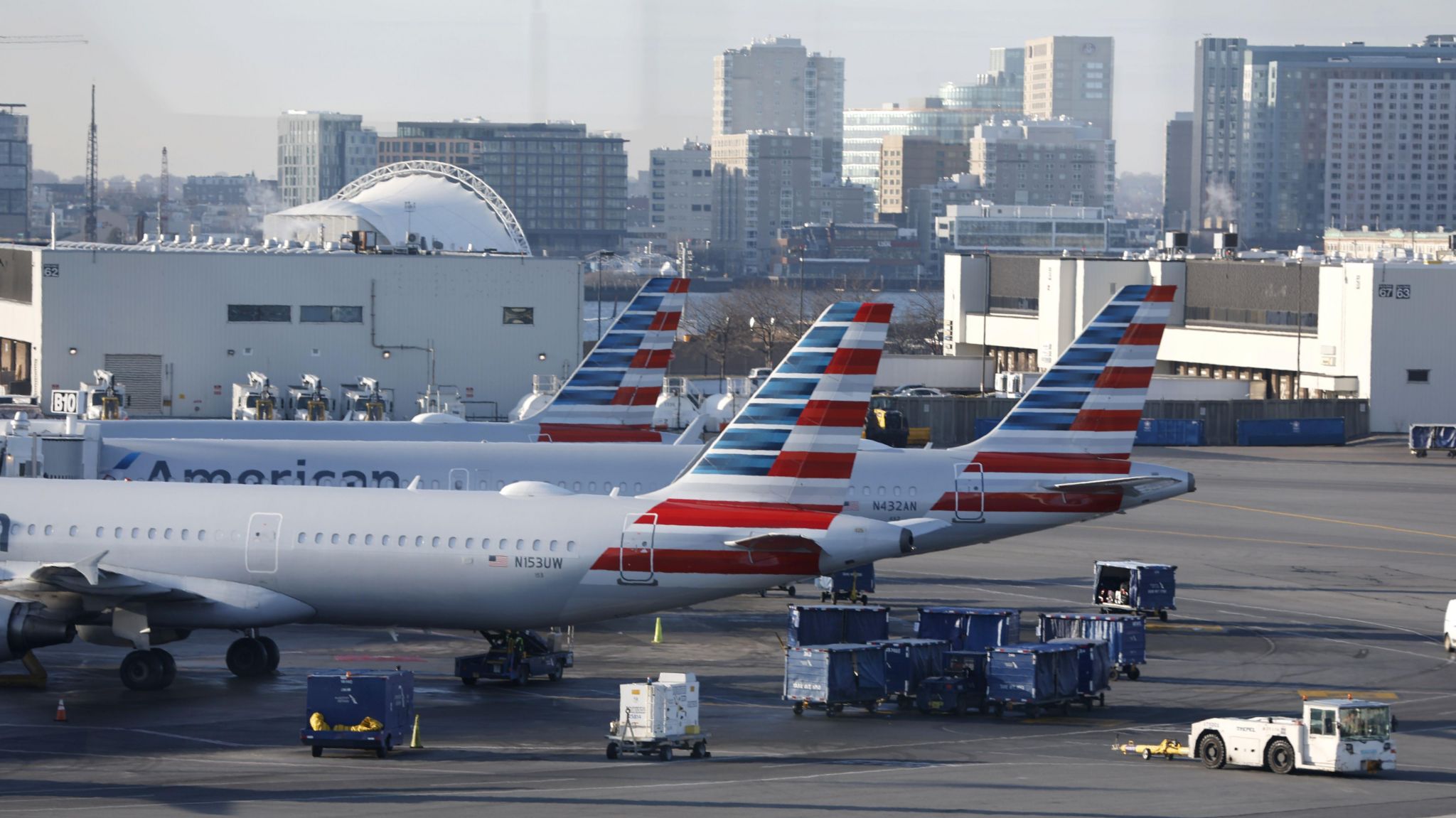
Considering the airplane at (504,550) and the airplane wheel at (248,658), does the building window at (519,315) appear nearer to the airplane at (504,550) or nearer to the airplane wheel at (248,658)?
the airplane wheel at (248,658)

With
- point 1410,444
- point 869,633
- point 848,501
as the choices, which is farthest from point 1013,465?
point 1410,444

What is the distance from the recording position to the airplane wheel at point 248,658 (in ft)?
143

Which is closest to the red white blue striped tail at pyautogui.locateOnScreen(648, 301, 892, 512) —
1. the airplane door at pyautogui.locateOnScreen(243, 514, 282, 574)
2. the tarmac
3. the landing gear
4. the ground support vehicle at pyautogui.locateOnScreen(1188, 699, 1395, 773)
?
the tarmac

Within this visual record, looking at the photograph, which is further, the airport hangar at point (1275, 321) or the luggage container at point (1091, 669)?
the airport hangar at point (1275, 321)

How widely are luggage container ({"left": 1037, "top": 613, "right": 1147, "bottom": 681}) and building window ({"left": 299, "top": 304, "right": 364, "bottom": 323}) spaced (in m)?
65.1

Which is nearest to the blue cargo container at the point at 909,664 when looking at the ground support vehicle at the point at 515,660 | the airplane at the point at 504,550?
the airplane at the point at 504,550

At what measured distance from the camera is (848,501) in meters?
53.8

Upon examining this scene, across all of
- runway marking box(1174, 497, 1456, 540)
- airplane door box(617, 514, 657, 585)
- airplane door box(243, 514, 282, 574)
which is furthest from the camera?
runway marking box(1174, 497, 1456, 540)

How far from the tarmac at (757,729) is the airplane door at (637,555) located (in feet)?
9.21

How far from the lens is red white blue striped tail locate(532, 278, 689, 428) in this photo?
224 ft

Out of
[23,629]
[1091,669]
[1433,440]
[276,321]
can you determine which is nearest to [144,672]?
[23,629]

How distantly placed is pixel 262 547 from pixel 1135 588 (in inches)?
1000

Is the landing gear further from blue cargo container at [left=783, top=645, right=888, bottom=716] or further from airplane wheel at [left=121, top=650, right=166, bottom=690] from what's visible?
blue cargo container at [left=783, top=645, right=888, bottom=716]

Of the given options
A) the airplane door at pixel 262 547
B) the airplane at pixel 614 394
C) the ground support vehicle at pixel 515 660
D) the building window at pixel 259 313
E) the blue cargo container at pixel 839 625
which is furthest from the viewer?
the building window at pixel 259 313
